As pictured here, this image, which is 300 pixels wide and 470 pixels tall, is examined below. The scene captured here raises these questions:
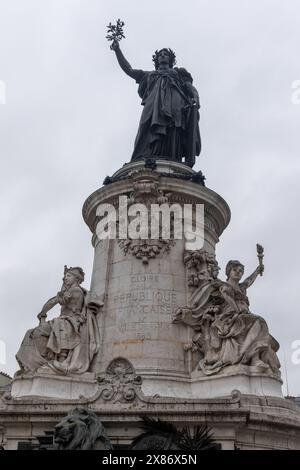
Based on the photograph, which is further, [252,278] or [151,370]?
[252,278]

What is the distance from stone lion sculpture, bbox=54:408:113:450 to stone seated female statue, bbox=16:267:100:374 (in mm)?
3143

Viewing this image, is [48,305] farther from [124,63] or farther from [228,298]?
[124,63]

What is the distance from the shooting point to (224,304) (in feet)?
49.0

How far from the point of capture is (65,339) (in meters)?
14.9

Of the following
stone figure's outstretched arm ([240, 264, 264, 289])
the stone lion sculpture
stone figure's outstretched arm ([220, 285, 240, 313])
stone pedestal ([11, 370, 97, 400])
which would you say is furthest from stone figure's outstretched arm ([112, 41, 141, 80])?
the stone lion sculpture

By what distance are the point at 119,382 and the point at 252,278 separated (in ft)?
16.2

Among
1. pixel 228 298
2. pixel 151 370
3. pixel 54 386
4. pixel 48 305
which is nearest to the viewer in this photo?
pixel 54 386

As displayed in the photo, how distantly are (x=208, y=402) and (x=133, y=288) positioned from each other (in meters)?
4.19

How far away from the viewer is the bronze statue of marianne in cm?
1983

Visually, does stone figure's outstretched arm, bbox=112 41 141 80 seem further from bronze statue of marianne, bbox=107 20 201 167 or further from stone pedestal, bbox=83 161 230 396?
stone pedestal, bbox=83 161 230 396

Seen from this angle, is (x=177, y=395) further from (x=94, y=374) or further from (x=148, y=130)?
(x=148, y=130)

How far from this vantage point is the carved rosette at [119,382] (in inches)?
515

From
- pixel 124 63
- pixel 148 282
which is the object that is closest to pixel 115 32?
pixel 124 63
